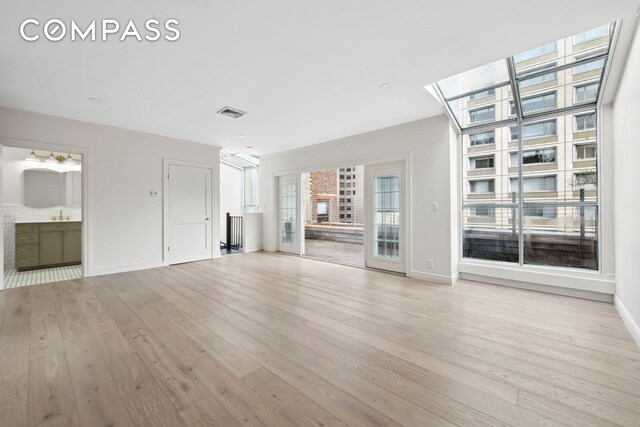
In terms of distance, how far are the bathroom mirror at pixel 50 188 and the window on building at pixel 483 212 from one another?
311 inches

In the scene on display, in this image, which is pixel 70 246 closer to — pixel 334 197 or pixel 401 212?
pixel 401 212

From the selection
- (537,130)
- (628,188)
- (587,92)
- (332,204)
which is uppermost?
(587,92)

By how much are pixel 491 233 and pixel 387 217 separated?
5.30 feet

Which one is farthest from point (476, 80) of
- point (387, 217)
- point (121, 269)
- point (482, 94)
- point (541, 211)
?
point (121, 269)

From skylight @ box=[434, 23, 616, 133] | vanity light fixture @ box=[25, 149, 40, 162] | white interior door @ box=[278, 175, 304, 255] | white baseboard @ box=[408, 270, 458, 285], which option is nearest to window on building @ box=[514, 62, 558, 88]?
skylight @ box=[434, 23, 616, 133]

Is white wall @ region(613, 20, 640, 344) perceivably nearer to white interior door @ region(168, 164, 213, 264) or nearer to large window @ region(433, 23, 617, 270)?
large window @ region(433, 23, 617, 270)

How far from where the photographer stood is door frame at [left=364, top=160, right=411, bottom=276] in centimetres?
438

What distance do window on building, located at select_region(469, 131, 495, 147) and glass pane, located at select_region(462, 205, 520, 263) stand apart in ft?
3.23

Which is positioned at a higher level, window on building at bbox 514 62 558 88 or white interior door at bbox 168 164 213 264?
window on building at bbox 514 62 558 88

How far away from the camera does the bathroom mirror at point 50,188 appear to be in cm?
528

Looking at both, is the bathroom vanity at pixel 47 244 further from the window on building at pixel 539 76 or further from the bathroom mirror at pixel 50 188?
the window on building at pixel 539 76

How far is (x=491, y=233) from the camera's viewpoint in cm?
412

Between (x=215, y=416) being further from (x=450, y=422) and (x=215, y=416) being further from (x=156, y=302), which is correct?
(x=156, y=302)

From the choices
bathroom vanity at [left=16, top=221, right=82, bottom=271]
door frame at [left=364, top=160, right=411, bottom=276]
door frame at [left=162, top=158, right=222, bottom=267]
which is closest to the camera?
door frame at [left=364, top=160, right=411, bottom=276]
